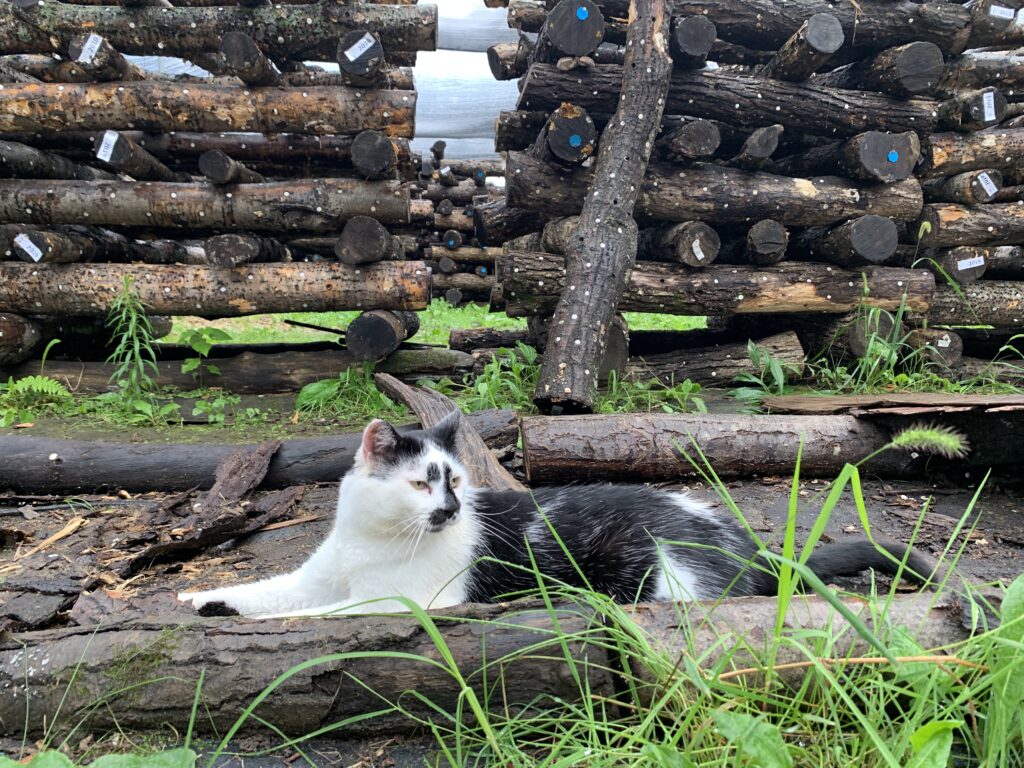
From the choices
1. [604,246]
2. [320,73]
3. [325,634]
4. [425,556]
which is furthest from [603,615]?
[320,73]

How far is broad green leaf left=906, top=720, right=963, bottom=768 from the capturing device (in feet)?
3.35

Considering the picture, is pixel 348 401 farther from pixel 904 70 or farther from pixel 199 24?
pixel 904 70

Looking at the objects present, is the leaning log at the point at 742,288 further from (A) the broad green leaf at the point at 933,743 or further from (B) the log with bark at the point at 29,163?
(A) the broad green leaf at the point at 933,743

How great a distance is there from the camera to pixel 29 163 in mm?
5051

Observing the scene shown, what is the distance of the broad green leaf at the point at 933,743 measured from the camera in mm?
1021

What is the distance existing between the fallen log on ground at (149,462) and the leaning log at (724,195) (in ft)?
7.27

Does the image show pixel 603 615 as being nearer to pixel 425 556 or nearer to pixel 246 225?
pixel 425 556

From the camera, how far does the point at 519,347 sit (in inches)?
197

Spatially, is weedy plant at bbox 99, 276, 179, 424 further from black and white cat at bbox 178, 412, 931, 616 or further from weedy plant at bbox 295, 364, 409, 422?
black and white cat at bbox 178, 412, 931, 616

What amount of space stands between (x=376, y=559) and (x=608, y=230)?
3.00 metres

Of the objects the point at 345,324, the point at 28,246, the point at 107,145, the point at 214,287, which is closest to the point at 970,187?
the point at 214,287

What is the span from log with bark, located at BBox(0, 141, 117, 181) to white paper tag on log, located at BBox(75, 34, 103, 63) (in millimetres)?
1037

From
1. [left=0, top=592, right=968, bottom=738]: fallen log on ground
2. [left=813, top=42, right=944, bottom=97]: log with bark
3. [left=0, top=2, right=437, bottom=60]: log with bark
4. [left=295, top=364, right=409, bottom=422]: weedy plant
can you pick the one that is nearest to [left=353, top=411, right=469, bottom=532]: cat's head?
[left=0, top=592, right=968, bottom=738]: fallen log on ground

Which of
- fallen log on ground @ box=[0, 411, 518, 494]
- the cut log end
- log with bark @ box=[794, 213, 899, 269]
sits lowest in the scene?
fallen log on ground @ box=[0, 411, 518, 494]
